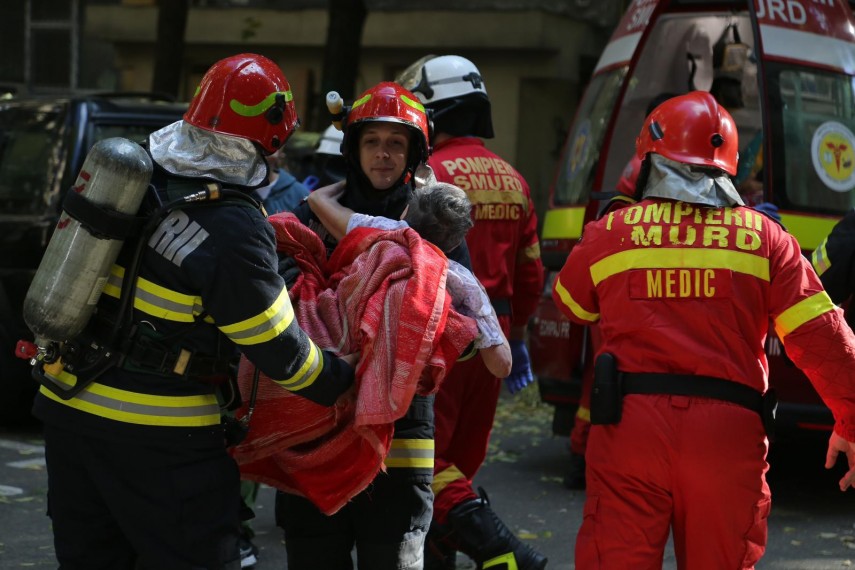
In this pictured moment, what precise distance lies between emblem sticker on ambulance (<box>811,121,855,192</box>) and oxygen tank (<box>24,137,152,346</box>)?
4358 mm

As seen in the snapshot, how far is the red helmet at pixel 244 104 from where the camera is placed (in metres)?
3.36

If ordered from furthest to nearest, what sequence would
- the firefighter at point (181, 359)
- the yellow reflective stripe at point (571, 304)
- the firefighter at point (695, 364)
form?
the yellow reflective stripe at point (571, 304)
the firefighter at point (695, 364)
the firefighter at point (181, 359)

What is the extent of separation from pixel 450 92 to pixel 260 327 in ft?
7.88

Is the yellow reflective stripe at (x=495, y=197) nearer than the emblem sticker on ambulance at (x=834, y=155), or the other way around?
the yellow reflective stripe at (x=495, y=197)

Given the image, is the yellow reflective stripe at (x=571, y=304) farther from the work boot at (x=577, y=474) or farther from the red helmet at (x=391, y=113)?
the work boot at (x=577, y=474)

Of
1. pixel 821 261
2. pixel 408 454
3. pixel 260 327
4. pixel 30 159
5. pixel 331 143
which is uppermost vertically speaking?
pixel 331 143

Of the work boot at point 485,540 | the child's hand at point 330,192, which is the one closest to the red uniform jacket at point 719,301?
the child's hand at point 330,192

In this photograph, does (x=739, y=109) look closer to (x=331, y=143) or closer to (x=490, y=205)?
(x=331, y=143)

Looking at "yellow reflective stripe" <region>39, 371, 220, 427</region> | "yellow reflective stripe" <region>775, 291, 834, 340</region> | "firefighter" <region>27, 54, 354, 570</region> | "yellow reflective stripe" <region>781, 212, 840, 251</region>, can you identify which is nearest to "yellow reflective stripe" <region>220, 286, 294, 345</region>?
"firefighter" <region>27, 54, 354, 570</region>

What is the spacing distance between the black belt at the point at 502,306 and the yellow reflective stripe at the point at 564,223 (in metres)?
1.85

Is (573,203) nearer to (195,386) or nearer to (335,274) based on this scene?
(335,274)

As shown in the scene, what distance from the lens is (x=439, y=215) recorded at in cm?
395

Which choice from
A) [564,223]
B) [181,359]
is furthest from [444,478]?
[564,223]

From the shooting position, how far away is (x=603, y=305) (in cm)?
382
